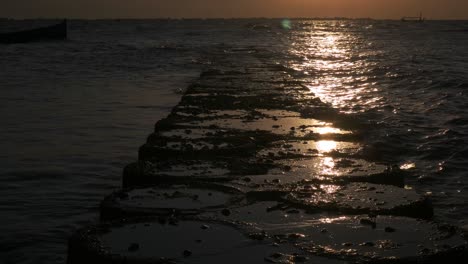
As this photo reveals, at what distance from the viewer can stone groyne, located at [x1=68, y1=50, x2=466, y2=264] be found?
2664 millimetres

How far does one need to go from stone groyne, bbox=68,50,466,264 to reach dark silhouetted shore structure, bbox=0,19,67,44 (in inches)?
1541

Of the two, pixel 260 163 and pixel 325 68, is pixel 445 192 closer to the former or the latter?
pixel 260 163

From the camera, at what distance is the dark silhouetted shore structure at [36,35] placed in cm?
4189

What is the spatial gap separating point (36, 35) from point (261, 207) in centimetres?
4643

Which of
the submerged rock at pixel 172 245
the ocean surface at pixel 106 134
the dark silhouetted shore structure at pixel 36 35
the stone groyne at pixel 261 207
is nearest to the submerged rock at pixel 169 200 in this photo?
the stone groyne at pixel 261 207

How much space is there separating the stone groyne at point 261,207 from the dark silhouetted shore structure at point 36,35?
3913 cm

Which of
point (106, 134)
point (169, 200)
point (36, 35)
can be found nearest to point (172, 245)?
point (169, 200)

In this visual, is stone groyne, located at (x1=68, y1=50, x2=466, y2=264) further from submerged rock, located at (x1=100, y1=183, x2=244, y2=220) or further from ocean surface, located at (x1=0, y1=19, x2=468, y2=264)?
ocean surface, located at (x1=0, y1=19, x2=468, y2=264)

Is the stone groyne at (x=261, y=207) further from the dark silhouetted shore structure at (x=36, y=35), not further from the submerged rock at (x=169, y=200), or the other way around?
the dark silhouetted shore structure at (x=36, y=35)

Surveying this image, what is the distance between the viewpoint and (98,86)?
52.3ft

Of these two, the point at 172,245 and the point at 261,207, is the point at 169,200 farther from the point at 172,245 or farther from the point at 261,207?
the point at 172,245

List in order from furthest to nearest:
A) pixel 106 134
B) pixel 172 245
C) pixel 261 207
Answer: pixel 106 134, pixel 261 207, pixel 172 245

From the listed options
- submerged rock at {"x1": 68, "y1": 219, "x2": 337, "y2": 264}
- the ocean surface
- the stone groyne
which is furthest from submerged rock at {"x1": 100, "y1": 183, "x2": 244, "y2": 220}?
the ocean surface

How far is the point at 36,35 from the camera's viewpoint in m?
47.1
